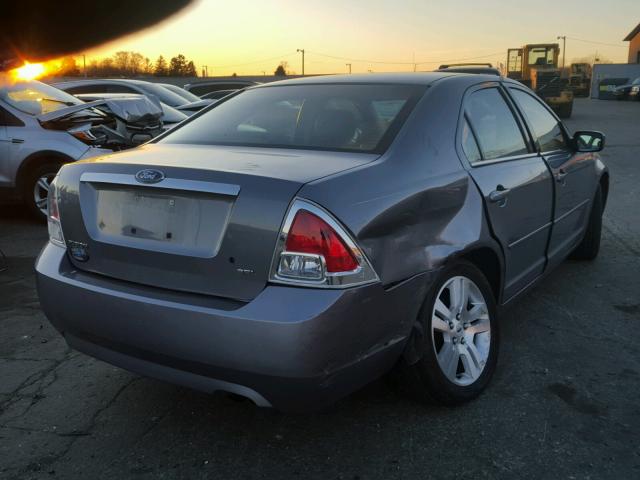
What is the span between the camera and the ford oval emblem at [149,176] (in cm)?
239

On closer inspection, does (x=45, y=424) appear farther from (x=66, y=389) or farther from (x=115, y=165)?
(x=115, y=165)

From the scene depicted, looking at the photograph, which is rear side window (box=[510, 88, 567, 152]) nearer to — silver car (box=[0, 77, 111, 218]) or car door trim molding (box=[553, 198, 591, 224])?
car door trim molding (box=[553, 198, 591, 224])

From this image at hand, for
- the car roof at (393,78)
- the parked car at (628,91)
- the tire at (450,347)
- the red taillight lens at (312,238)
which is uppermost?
the car roof at (393,78)

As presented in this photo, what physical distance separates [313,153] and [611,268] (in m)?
Result: 3.44

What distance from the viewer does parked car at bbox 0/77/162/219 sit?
6727 mm

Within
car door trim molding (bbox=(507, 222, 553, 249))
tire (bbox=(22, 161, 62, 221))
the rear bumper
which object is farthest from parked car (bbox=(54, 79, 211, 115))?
the rear bumper

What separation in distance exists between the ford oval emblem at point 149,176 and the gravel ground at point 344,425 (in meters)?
1.12

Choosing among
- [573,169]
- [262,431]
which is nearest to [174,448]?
[262,431]

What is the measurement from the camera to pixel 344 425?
2760mm

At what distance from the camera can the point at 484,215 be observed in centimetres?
299

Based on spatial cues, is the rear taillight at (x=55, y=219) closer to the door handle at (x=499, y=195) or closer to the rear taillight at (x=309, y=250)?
the rear taillight at (x=309, y=250)

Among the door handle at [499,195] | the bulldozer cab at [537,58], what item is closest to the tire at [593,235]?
the door handle at [499,195]

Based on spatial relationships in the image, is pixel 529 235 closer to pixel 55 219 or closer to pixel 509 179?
pixel 509 179

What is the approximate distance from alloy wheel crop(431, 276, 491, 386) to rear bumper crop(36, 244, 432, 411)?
0.33 metres
